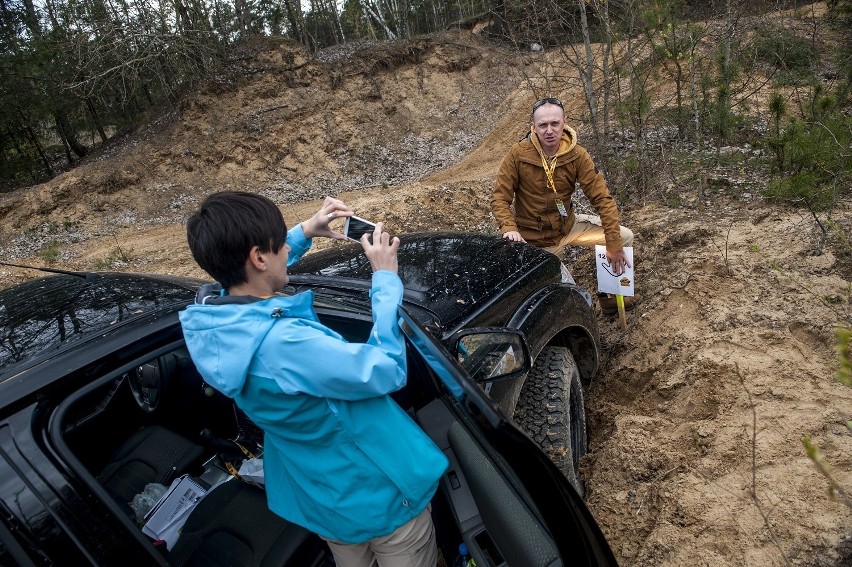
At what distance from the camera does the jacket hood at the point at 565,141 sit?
3.64 metres

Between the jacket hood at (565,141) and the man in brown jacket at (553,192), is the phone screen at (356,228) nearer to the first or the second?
the man in brown jacket at (553,192)

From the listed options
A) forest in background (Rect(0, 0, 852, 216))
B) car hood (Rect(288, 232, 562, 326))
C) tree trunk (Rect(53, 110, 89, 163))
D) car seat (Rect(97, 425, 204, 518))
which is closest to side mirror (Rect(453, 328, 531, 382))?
car hood (Rect(288, 232, 562, 326))

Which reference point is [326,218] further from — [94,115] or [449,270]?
[94,115]

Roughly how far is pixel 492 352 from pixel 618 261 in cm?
200

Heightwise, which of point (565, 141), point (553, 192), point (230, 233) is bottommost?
point (553, 192)

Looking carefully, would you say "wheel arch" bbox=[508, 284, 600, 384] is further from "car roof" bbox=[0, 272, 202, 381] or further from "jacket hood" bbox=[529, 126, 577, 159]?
"car roof" bbox=[0, 272, 202, 381]

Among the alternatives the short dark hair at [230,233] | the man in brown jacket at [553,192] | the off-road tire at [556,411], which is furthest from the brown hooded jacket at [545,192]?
the short dark hair at [230,233]

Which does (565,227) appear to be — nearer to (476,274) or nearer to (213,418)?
(476,274)

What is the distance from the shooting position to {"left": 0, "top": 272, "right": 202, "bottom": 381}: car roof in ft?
5.39

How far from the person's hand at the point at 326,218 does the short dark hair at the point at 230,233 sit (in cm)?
57

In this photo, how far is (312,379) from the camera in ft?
4.09

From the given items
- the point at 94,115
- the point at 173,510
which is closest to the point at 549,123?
the point at 173,510

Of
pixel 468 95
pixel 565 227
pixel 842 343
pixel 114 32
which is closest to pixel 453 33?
pixel 468 95

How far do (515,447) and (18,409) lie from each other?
126 cm
